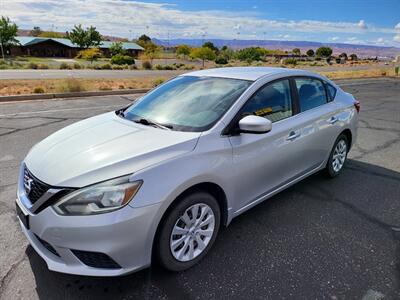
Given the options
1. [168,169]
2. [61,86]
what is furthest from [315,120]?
[61,86]

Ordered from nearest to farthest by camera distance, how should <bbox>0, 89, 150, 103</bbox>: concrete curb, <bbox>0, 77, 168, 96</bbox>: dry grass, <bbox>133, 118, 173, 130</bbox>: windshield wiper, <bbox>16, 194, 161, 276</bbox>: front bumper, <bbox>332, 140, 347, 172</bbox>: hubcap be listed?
<bbox>16, 194, 161, 276</bbox>: front bumper < <bbox>133, 118, 173, 130</bbox>: windshield wiper < <bbox>332, 140, 347, 172</bbox>: hubcap < <bbox>0, 89, 150, 103</bbox>: concrete curb < <bbox>0, 77, 168, 96</bbox>: dry grass

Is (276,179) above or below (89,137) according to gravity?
below

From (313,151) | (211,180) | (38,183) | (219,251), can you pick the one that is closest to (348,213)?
(313,151)

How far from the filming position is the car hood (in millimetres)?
2389

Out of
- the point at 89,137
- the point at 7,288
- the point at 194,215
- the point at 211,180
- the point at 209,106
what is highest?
the point at 209,106

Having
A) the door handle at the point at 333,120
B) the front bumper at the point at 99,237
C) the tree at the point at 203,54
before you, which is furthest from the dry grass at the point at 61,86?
the tree at the point at 203,54

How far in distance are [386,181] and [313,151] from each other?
161 cm

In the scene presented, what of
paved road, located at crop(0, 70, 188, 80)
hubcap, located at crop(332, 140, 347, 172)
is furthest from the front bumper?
paved road, located at crop(0, 70, 188, 80)

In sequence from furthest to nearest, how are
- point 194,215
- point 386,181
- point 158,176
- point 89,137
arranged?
point 386,181
point 89,137
point 194,215
point 158,176

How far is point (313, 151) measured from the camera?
4121 mm

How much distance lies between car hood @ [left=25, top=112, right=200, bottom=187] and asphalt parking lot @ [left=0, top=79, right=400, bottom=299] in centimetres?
88

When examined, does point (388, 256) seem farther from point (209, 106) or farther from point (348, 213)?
point (209, 106)

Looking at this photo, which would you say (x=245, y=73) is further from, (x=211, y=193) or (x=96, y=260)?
(x=96, y=260)

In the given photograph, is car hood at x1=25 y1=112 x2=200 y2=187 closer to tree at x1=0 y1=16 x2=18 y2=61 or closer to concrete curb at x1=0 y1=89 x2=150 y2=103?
concrete curb at x1=0 y1=89 x2=150 y2=103
